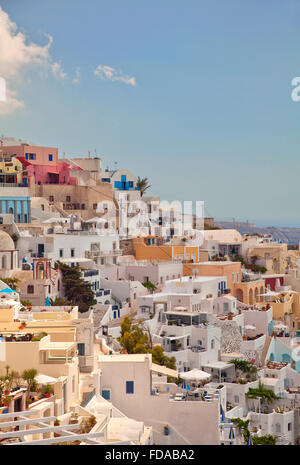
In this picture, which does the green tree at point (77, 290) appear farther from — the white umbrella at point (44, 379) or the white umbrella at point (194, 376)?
the white umbrella at point (44, 379)

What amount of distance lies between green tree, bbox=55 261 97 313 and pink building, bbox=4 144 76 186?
633 centimetres

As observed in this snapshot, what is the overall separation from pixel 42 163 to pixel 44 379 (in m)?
13.9

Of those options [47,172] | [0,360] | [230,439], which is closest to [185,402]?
[230,439]

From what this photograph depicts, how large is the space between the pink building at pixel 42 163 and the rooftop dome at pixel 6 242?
5417 millimetres

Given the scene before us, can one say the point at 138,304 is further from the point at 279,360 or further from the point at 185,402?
the point at 185,402

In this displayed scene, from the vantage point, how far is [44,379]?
4.98m

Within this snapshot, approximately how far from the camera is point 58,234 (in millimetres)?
13836

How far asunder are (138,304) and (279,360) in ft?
9.37

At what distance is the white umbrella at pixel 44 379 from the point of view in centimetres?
493

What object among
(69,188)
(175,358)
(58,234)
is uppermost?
(69,188)

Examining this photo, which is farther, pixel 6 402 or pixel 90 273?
pixel 90 273

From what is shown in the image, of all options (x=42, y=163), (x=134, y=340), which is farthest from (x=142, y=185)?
(x=134, y=340)

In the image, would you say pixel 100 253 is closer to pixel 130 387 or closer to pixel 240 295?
pixel 240 295

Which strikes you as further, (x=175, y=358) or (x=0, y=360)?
(x=175, y=358)
